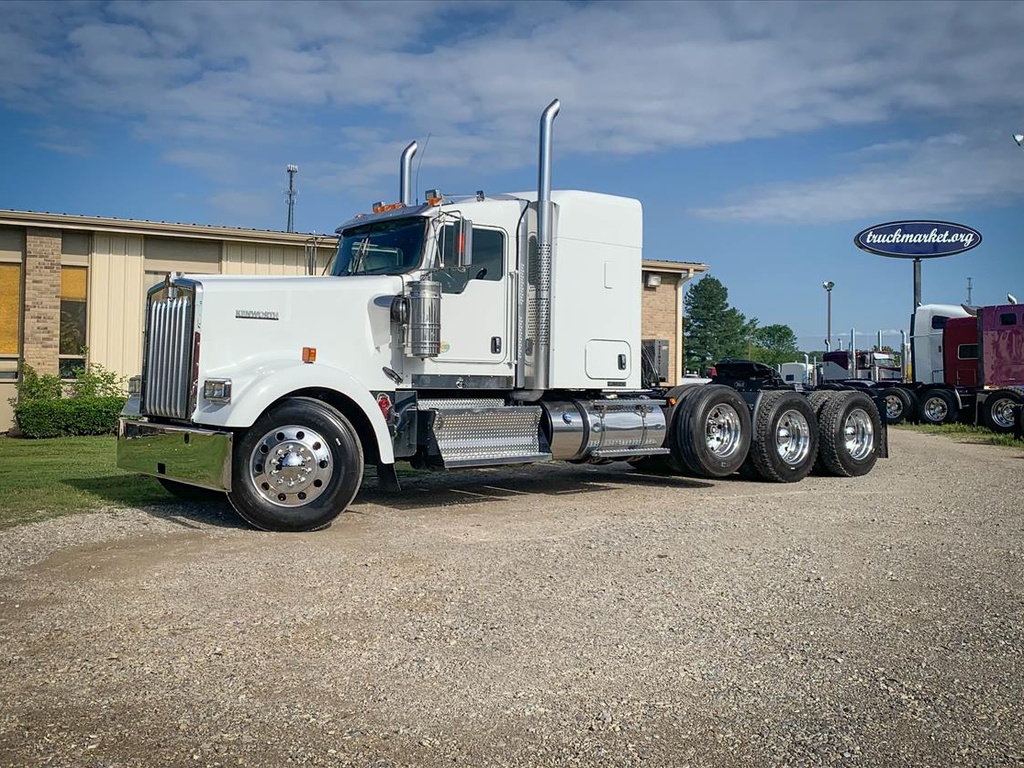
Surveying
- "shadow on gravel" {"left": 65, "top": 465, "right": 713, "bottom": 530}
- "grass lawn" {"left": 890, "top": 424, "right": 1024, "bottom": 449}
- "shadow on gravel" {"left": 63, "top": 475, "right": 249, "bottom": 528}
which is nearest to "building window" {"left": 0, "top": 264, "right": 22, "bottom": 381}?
"shadow on gravel" {"left": 65, "top": 465, "right": 713, "bottom": 530}

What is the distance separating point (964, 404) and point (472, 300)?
1896 cm

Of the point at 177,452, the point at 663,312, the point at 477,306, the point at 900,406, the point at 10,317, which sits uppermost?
the point at 663,312

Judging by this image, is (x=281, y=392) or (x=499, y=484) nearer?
(x=281, y=392)

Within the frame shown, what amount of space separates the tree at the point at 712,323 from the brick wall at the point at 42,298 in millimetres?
65326

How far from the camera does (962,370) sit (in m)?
25.3

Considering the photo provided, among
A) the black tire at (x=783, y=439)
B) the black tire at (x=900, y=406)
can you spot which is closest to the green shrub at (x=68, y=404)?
the black tire at (x=783, y=439)

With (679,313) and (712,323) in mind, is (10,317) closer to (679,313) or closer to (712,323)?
(679,313)

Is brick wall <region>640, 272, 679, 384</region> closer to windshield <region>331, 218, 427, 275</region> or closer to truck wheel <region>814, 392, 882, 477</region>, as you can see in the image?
truck wheel <region>814, 392, 882, 477</region>

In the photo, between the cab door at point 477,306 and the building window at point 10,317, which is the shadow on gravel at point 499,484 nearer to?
the cab door at point 477,306

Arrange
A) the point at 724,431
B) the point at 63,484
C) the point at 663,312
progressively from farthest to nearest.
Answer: the point at 663,312 → the point at 724,431 → the point at 63,484

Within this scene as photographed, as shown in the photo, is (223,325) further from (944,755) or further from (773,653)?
(944,755)

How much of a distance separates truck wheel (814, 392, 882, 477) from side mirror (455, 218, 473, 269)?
6031mm

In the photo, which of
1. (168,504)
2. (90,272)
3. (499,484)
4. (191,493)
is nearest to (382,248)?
(191,493)

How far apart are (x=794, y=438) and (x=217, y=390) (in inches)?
297
